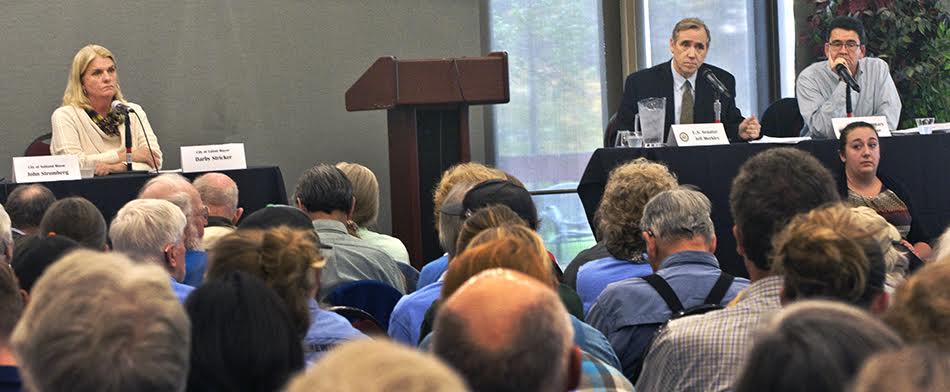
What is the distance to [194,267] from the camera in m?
3.75

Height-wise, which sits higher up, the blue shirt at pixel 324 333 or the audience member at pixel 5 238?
the audience member at pixel 5 238

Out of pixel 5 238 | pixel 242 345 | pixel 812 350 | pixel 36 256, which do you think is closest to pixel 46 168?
pixel 5 238

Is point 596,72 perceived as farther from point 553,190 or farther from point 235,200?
point 235,200

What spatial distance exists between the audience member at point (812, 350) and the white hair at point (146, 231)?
2.44m

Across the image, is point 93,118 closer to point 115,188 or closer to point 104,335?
point 115,188

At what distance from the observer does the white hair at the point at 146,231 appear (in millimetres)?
3436

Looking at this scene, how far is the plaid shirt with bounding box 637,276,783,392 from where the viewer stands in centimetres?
221

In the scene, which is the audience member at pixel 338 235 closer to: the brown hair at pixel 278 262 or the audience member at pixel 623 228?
the audience member at pixel 623 228

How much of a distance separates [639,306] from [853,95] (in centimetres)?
363

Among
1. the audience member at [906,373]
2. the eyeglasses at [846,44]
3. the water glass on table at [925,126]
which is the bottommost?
the audience member at [906,373]

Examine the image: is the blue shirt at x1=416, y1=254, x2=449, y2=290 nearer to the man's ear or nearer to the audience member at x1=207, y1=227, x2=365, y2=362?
the audience member at x1=207, y1=227, x2=365, y2=362

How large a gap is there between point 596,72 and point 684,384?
22.2 feet

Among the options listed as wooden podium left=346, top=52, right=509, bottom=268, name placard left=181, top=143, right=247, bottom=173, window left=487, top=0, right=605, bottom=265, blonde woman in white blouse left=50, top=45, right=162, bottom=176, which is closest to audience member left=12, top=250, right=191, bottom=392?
name placard left=181, top=143, right=247, bottom=173

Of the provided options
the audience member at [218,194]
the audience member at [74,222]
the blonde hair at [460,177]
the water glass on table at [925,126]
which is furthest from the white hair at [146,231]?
the water glass on table at [925,126]
